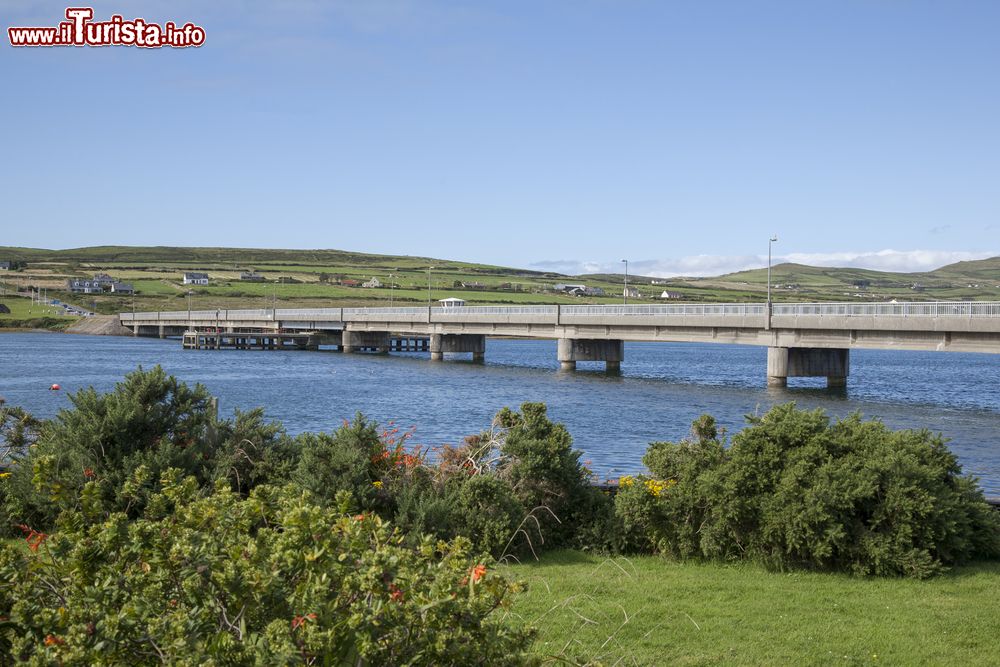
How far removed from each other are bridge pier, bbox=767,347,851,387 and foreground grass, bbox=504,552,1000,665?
4728 centimetres

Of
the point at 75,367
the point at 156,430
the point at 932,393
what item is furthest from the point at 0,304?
the point at 156,430

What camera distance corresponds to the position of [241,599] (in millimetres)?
4602

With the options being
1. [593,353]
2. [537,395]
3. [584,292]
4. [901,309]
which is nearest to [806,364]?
[901,309]

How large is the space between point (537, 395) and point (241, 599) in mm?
51091

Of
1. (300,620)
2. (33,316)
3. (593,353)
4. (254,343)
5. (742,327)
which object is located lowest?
(254,343)

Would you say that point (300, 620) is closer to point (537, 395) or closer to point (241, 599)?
point (241, 599)

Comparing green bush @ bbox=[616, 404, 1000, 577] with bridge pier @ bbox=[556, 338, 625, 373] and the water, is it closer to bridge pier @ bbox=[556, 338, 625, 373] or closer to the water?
the water

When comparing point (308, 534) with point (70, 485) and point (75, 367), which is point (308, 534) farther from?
point (75, 367)

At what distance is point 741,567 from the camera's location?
11.6 m

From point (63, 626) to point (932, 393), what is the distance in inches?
2569

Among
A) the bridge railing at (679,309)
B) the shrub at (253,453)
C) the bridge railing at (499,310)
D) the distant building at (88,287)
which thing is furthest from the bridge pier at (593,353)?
the distant building at (88,287)

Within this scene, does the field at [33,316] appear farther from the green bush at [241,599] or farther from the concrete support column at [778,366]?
the green bush at [241,599]

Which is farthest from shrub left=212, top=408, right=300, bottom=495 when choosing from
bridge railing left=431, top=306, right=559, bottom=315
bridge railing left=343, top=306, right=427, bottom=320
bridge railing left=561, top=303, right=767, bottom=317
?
bridge railing left=343, top=306, right=427, bottom=320

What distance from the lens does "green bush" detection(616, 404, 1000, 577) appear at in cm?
1120
